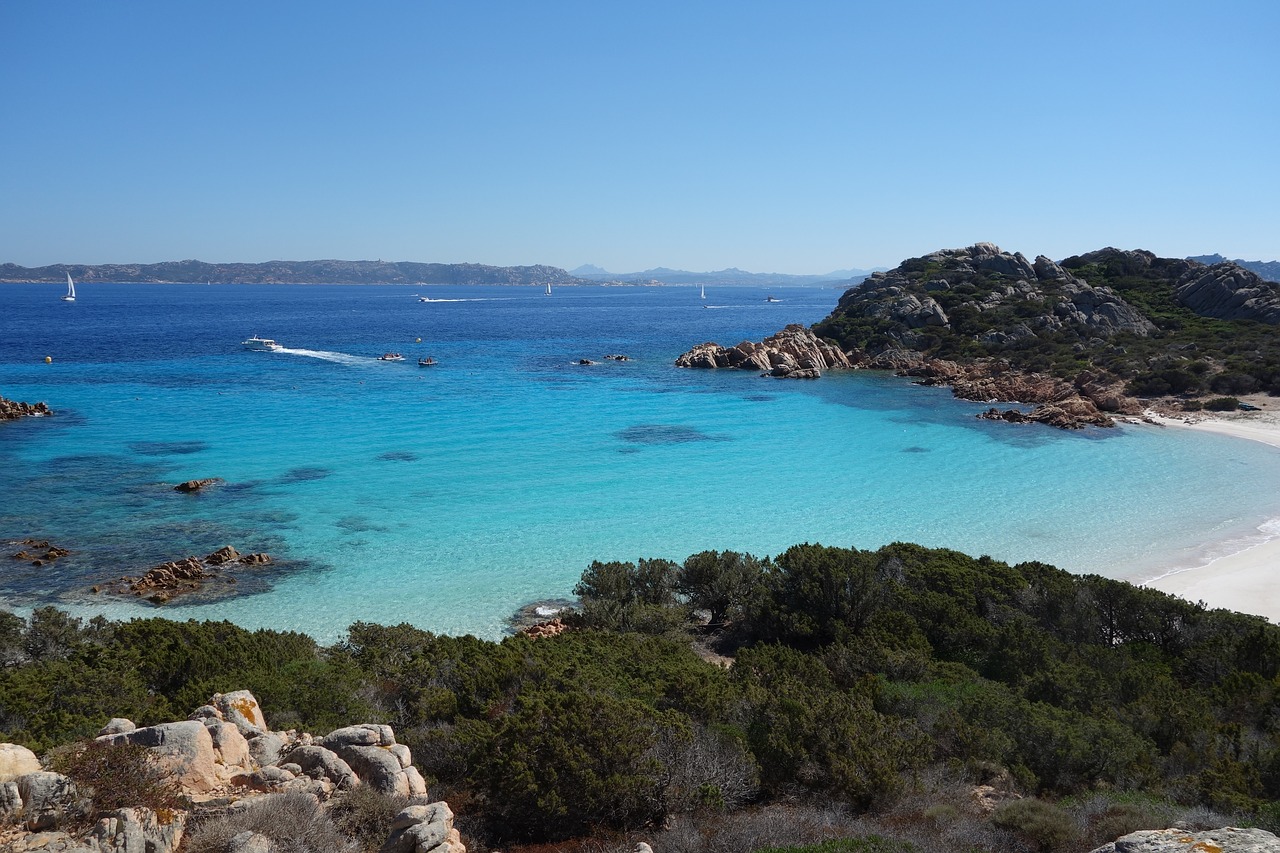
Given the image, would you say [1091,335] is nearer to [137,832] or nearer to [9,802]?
[137,832]

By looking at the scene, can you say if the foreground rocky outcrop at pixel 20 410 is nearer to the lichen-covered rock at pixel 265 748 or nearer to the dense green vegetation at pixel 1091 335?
the lichen-covered rock at pixel 265 748

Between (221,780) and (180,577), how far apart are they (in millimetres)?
12401

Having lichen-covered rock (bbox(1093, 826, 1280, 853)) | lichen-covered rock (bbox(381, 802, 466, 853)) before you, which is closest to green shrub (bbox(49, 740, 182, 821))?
lichen-covered rock (bbox(381, 802, 466, 853))

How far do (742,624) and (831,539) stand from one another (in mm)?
6676

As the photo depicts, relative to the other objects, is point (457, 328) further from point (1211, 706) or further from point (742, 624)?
point (1211, 706)

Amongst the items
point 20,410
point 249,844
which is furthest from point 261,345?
point 249,844

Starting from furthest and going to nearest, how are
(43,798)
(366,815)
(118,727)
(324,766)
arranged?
(118,727), (324,766), (366,815), (43,798)

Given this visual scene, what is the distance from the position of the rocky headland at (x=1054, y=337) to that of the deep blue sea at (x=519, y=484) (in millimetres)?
5354

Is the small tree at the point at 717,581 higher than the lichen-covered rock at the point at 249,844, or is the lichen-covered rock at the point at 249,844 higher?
the lichen-covered rock at the point at 249,844

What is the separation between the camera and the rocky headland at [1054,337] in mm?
43000

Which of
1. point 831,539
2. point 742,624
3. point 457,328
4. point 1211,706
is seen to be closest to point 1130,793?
point 1211,706

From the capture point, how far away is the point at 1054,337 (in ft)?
185

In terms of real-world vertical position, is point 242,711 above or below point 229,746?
below

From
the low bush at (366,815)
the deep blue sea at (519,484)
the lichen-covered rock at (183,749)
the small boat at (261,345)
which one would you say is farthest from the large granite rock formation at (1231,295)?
the small boat at (261,345)
